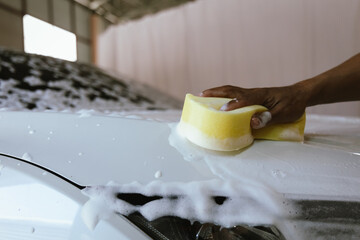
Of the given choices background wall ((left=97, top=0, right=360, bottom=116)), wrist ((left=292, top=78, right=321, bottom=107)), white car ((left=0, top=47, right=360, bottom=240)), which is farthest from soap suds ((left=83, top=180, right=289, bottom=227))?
background wall ((left=97, top=0, right=360, bottom=116))

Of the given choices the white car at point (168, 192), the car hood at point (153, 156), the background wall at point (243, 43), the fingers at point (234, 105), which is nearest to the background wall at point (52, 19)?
the background wall at point (243, 43)

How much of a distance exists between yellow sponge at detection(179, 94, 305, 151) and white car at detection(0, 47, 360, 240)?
0.03 metres

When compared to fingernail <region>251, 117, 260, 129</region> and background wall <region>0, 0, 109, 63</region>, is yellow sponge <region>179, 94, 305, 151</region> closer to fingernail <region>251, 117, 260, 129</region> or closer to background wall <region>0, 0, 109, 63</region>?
fingernail <region>251, 117, 260, 129</region>

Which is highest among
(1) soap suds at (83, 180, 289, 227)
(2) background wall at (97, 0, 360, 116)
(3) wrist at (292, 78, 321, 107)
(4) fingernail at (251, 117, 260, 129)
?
(2) background wall at (97, 0, 360, 116)

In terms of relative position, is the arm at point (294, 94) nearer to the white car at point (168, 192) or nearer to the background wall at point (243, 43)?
the white car at point (168, 192)

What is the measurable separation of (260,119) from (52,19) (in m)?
5.90

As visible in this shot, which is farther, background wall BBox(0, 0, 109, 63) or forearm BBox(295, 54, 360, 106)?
background wall BBox(0, 0, 109, 63)

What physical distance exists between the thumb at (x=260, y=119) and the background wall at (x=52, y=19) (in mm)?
3595

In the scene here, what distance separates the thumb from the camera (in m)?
0.56

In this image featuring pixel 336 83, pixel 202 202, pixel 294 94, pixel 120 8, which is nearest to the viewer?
pixel 202 202

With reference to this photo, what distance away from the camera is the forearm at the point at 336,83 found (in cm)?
75

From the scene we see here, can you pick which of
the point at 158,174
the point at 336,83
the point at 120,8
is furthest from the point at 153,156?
the point at 120,8

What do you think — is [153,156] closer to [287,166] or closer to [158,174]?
[158,174]

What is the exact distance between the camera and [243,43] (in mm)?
2285
